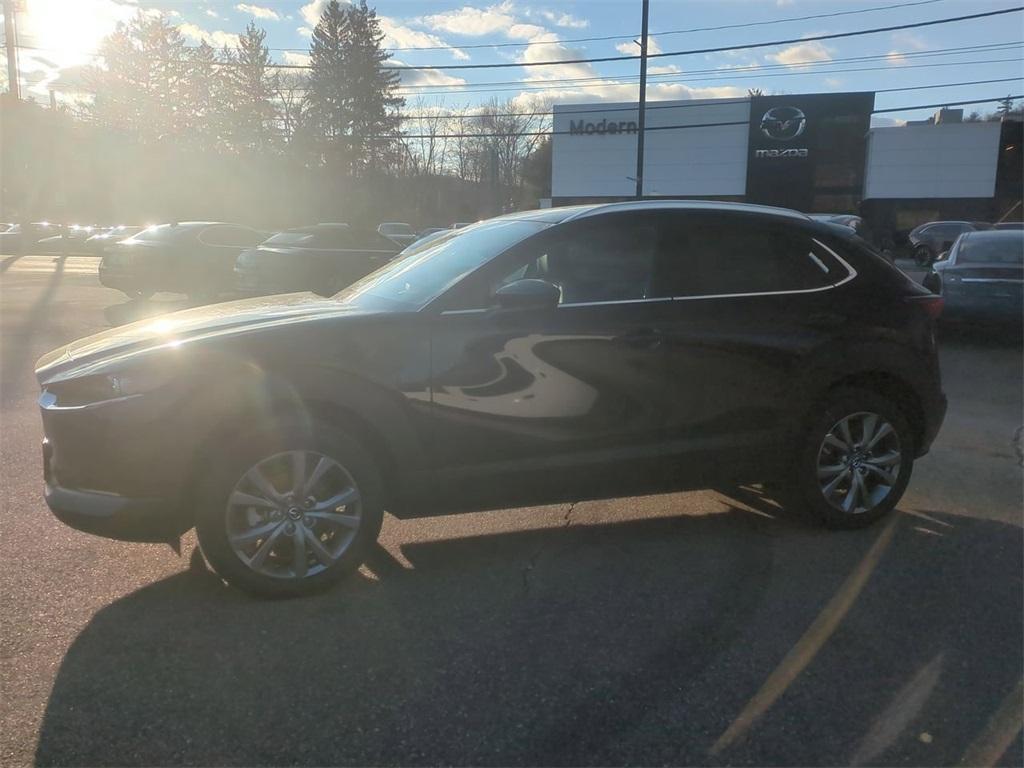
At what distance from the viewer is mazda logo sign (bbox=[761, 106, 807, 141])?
49.7 meters

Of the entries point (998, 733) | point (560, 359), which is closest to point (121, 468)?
point (560, 359)

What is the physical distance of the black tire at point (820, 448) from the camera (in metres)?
4.44

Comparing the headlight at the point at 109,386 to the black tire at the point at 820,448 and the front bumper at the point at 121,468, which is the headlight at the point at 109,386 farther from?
the black tire at the point at 820,448

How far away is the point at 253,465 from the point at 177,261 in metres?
12.5

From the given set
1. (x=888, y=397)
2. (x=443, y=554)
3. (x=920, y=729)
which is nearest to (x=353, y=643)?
(x=443, y=554)

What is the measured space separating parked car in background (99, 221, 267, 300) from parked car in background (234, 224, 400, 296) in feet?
4.10

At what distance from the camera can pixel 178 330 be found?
3.86 m

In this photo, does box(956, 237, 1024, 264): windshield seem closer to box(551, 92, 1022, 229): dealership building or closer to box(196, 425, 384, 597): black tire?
box(196, 425, 384, 597): black tire

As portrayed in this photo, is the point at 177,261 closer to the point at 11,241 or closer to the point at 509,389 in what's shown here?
the point at 509,389

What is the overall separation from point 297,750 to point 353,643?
2.19 feet

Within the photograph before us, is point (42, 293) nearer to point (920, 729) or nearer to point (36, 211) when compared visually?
point (920, 729)

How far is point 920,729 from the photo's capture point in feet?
9.20

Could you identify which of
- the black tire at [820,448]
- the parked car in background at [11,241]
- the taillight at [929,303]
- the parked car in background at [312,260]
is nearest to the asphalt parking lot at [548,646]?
the black tire at [820,448]

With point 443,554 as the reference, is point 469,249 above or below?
above
